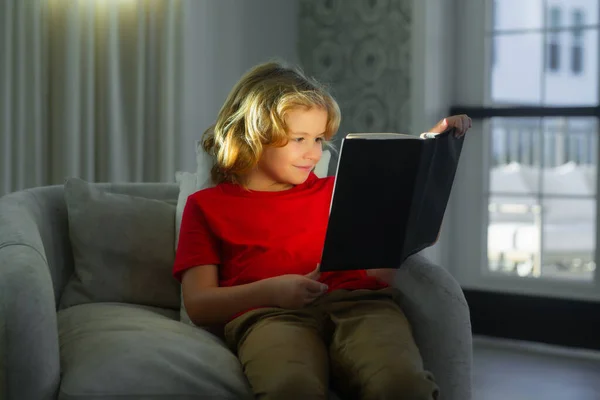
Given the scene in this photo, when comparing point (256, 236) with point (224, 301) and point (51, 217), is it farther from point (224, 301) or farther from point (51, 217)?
point (51, 217)

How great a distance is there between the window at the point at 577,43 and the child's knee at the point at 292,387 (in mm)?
2454

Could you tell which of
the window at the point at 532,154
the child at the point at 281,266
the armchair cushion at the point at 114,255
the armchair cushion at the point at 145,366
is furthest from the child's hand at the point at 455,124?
the window at the point at 532,154

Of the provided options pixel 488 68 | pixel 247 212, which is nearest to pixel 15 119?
pixel 247 212

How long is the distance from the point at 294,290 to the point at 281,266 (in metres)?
0.16

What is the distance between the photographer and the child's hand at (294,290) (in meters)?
1.68

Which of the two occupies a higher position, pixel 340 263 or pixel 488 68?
pixel 488 68

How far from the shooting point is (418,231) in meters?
1.76

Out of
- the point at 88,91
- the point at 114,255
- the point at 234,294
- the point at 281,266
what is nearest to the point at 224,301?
the point at 234,294

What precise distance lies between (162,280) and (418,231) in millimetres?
729

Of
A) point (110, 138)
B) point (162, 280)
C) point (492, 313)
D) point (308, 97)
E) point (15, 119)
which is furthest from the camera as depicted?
point (492, 313)

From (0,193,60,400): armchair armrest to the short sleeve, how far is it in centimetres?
32

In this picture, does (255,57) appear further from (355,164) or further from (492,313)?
(355,164)

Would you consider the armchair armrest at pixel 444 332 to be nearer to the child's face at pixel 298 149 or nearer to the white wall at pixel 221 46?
the child's face at pixel 298 149

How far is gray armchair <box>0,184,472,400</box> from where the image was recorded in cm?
153
